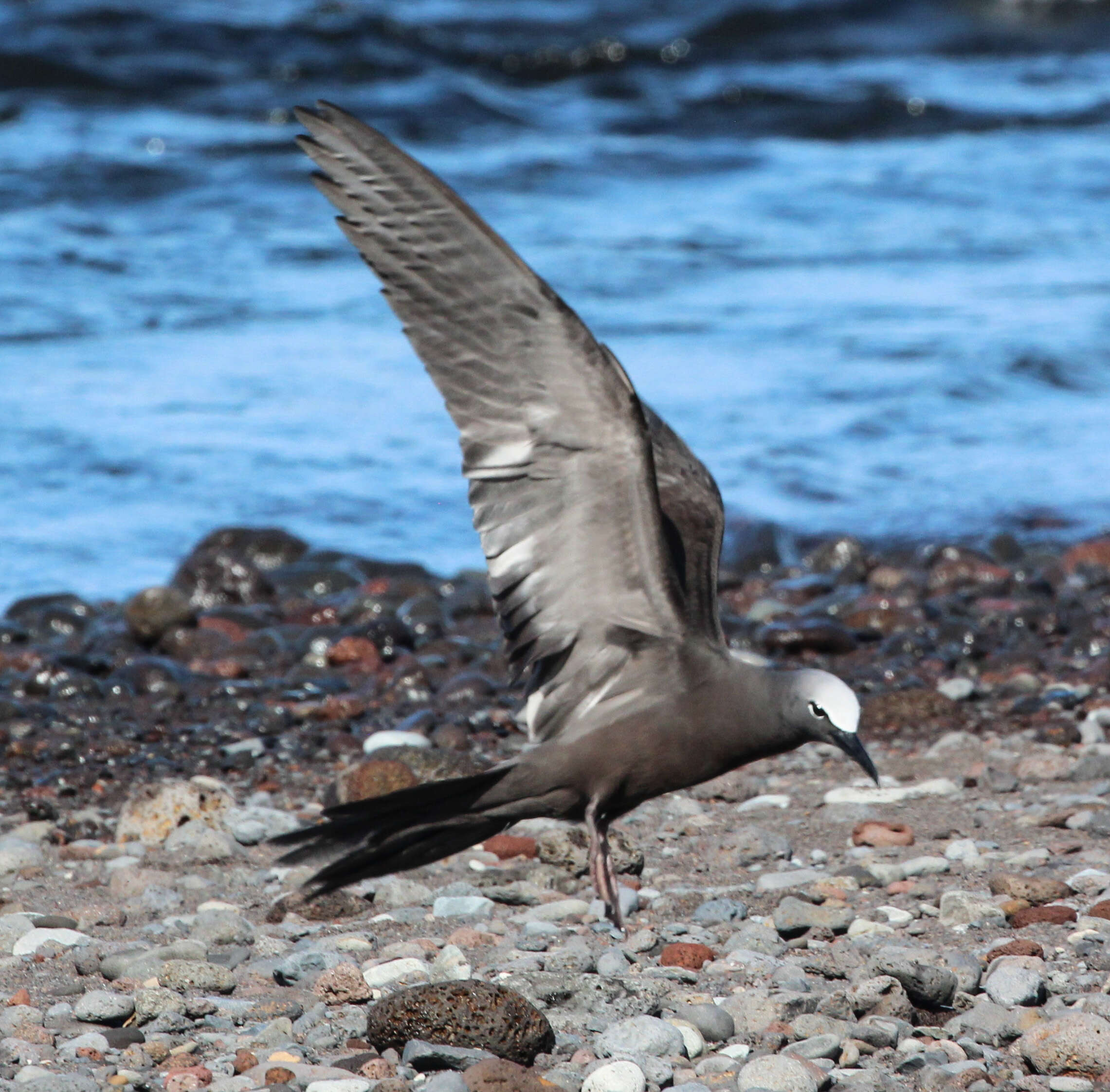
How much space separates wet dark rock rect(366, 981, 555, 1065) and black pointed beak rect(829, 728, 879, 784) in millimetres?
1033

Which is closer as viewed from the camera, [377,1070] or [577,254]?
[377,1070]

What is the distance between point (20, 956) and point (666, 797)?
7.41ft

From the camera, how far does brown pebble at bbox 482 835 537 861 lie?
17.0 feet

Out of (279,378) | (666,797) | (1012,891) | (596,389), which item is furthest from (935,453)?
(596,389)

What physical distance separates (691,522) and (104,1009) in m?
2.14

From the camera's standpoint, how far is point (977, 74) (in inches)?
864

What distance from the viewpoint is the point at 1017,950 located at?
4156 mm

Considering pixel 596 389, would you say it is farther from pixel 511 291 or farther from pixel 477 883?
pixel 477 883

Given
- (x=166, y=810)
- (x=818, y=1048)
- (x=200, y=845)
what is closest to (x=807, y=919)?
(x=818, y=1048)

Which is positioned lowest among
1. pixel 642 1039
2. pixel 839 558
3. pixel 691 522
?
pixel 839 558

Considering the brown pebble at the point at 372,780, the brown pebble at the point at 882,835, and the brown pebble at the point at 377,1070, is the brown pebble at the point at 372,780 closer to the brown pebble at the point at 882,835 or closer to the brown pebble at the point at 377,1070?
the brown pebble at the point at 882,835

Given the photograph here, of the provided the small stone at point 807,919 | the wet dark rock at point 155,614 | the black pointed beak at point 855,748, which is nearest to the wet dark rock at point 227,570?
the wet dark rock at point 155,614

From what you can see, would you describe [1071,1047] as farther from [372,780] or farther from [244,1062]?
[372,780]

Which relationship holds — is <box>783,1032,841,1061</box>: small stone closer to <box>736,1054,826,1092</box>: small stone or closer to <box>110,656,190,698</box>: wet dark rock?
<box>736,1054,826,1092</box>: small stone
